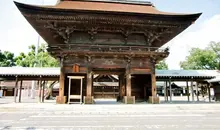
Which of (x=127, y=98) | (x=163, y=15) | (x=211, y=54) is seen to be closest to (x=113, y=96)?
(x=127, y=98)

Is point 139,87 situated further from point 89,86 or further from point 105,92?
point 105,92

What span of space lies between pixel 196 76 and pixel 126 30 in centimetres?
1014

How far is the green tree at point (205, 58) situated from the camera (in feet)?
151

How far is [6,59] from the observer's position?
47.4m

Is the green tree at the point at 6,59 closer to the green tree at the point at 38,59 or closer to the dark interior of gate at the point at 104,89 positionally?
the green tree at the point at 38,59

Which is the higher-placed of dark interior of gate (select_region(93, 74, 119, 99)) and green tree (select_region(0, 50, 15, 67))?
green tree (select_region(0, 50, 15, 67))

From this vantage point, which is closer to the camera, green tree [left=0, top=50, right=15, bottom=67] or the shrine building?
the shrine building

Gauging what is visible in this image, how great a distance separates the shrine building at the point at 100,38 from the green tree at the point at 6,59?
38578 millimetres

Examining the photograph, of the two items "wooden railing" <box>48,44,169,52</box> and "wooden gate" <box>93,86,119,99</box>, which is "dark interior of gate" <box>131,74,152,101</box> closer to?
"wooden railing" <box>48,44,169,52</box>

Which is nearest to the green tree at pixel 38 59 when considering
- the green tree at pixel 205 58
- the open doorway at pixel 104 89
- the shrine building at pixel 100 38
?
the open doorway at pixel 104 89

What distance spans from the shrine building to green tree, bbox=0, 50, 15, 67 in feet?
127

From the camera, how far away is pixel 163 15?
12812 mm

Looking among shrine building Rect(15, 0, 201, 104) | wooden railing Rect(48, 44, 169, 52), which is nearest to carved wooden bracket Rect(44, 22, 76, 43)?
shrine building Rect(15, 0, 201, 104)

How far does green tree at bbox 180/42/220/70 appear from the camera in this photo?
46094 millimetres
